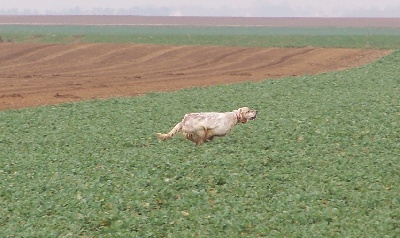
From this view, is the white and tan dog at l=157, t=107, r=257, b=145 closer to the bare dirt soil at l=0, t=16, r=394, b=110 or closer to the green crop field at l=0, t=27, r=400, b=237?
the green crop field at l=0, t=27, r=400, b=237

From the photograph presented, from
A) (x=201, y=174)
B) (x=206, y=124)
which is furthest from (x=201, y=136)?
(x=201, y=174)

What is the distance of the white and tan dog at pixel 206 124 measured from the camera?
18.8m

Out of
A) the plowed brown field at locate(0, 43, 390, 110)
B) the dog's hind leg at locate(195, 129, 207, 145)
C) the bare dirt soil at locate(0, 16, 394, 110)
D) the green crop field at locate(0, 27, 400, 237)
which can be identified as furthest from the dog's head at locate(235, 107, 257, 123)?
the bare dirt soil at locate(0, 16, 394, 110)

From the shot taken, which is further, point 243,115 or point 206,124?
point 243,115

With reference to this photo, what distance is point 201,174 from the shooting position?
1636cm

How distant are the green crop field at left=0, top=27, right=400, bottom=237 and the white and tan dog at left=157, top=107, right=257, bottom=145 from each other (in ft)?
1.26

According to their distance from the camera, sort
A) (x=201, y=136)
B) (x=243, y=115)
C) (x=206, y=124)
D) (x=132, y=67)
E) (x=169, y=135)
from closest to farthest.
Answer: (x=206, y=124) < (x=201, y=136) < (x=243, y=115) < (x=169, y=135) < (x=132, y=67)

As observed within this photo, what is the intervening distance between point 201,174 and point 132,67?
110 ft

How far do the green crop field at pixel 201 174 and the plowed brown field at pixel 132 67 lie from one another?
303 inches

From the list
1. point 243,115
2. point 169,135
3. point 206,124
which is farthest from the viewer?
point 169,135

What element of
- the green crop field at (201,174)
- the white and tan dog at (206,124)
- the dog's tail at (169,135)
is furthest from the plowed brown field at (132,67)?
the white and tan dog at (206,124)

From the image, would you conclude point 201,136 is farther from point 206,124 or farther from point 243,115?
point 243,115

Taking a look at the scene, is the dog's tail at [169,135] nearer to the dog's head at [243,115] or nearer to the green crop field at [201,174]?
the green crop field at [201,174]

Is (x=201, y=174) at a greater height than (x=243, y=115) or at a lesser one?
lesser
